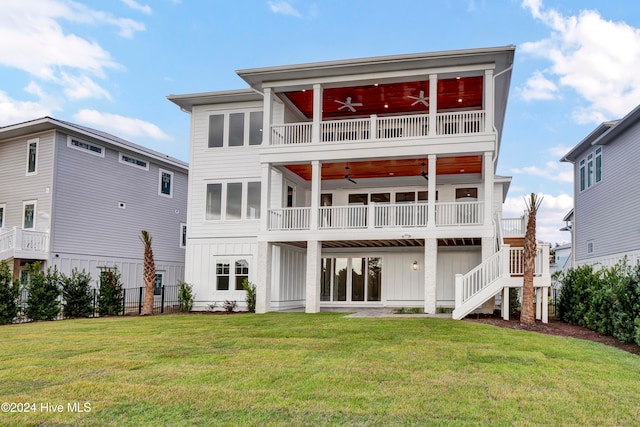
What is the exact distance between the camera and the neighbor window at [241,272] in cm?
1919

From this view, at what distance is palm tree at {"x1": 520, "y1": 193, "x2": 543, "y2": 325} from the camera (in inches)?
505

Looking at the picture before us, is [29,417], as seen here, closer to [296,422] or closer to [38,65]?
[296,422]

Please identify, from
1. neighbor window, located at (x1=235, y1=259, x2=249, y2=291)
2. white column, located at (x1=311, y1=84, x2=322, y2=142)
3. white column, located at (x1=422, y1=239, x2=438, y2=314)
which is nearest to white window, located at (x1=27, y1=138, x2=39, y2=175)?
neighbor window, located at (x1=235, y1=259, x2=249, y2=291)

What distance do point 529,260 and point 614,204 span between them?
10.6m

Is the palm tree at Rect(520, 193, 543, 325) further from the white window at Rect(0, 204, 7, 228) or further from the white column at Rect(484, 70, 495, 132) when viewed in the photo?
the white window at Rect(0, 204, 7, 228)

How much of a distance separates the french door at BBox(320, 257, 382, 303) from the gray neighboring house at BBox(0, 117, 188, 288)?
9955 millimetres

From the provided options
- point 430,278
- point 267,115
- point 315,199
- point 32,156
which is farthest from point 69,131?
point 430,278

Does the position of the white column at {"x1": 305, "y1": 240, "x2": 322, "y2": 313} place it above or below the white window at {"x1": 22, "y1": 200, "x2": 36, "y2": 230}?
below

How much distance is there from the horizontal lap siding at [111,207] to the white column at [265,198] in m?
9.32

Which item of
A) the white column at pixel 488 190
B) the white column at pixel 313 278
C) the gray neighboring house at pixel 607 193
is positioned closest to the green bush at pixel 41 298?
the white column at pixel 313 278

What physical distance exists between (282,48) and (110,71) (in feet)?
32.0

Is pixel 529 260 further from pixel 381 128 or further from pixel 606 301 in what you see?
pixel 381 128

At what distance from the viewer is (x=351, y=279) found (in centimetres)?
2005

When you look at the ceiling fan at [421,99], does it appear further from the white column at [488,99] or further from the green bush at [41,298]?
the green bush at [41,298]
